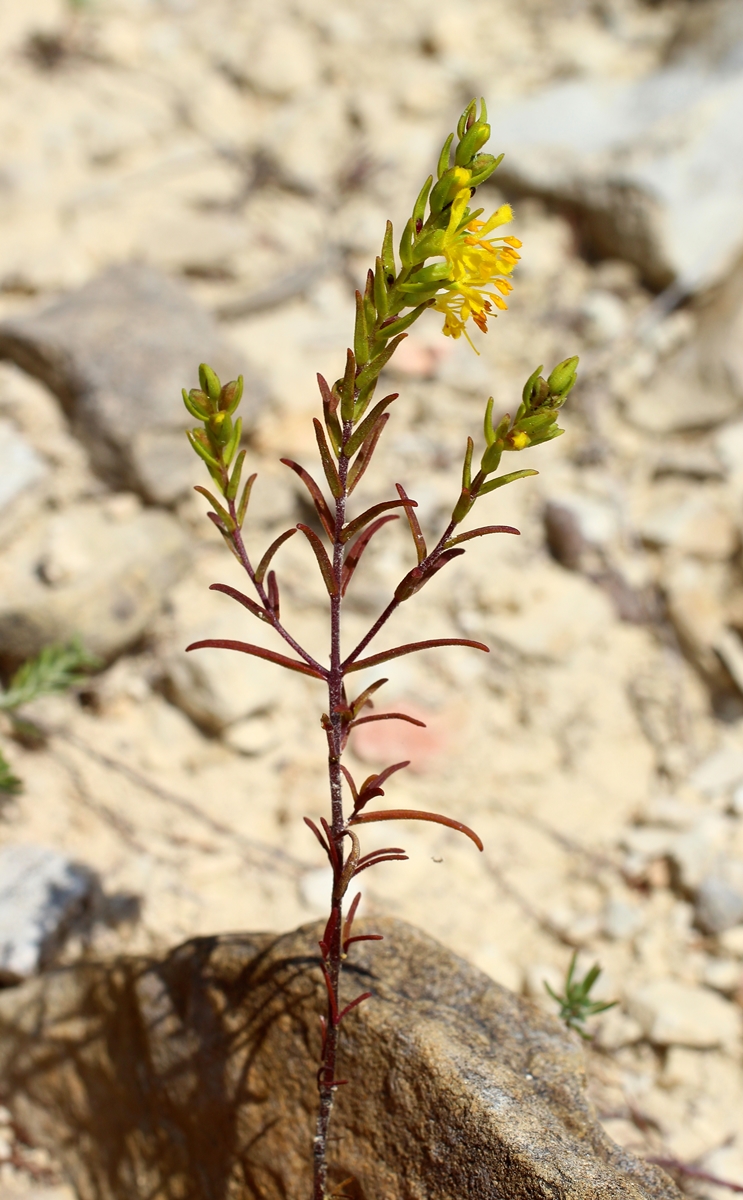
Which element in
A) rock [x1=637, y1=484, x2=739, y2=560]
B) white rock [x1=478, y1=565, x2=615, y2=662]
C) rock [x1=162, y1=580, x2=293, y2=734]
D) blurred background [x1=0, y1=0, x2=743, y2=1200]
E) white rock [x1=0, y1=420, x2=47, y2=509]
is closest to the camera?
blurred background [x1=0, y1=0, x2=743, y2=1200]

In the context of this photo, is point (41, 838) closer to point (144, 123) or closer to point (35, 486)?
point (35, 486)

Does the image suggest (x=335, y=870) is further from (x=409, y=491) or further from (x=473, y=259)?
(x=409, y=491)

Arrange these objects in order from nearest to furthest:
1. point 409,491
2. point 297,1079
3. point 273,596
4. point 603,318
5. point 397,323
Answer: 1. point 397,323
2. point 273,596
3. point 297,1079
4. point 409,491
5. point 603,318

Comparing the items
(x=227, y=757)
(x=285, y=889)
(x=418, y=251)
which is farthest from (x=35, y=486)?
(x=418, y=251)

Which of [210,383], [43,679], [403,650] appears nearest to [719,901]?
[403,650]

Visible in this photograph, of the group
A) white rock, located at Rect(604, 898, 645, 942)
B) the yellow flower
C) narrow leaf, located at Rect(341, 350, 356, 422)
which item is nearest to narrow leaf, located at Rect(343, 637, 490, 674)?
narrow leaf, located at Rect(341, 350, 356, 422)

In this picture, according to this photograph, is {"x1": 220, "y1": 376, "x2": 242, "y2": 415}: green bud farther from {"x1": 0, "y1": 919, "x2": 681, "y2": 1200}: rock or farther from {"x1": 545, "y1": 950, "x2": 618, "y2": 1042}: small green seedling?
{"x1": 545, "y1": 950, "x2": 618, "y2": 1042}: small green seedling
